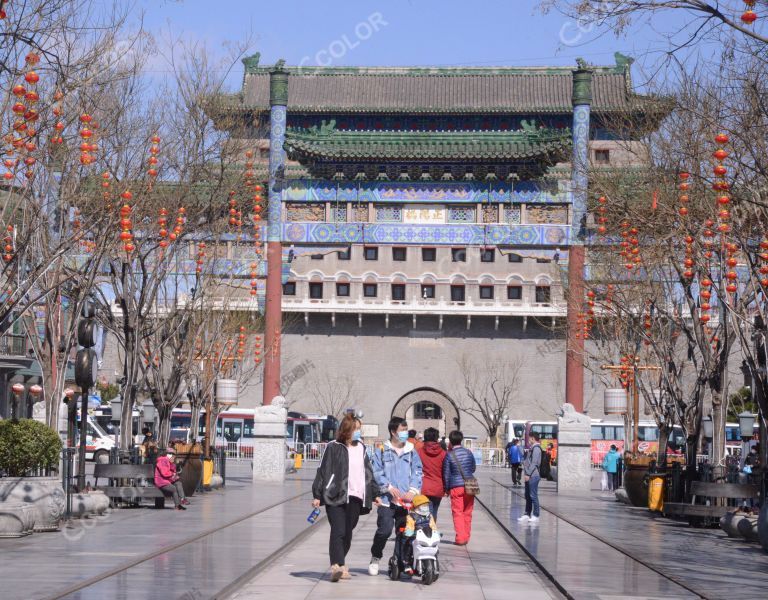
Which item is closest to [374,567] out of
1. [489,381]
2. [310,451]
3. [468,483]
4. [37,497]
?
[468,483]

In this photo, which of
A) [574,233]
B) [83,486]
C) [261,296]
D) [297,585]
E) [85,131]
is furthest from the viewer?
[261,296]

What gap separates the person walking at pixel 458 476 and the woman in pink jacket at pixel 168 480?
8292 mm

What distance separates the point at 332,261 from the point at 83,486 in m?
40.9

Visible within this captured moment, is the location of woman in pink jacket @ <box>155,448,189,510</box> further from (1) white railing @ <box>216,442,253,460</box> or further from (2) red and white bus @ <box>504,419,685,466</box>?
(1) white railing @ <box>216,442,253,460</box>

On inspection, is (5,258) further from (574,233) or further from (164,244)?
(574,233)

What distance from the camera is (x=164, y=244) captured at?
2516cm

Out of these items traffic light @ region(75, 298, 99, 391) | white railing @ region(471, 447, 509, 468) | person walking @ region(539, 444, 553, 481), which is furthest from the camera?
white railing @ region(471, 447, 509, 468)

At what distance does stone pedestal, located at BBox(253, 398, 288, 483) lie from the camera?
3978 cm

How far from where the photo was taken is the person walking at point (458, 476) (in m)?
18.5

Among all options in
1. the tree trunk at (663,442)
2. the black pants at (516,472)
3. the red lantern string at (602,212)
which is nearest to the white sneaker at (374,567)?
the red lantern string at (602,212)

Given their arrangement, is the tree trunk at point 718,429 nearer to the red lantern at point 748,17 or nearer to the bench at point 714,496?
the bench at point 714,496

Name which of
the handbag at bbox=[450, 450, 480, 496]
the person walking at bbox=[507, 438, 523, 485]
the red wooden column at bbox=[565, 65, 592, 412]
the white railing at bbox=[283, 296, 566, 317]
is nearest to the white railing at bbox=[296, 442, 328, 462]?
the white railing at bbox=[283, 296, 566, 317]

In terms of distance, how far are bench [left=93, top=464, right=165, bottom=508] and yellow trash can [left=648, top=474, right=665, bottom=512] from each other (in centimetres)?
993

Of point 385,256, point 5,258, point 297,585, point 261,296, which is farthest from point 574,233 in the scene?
point 297,585
